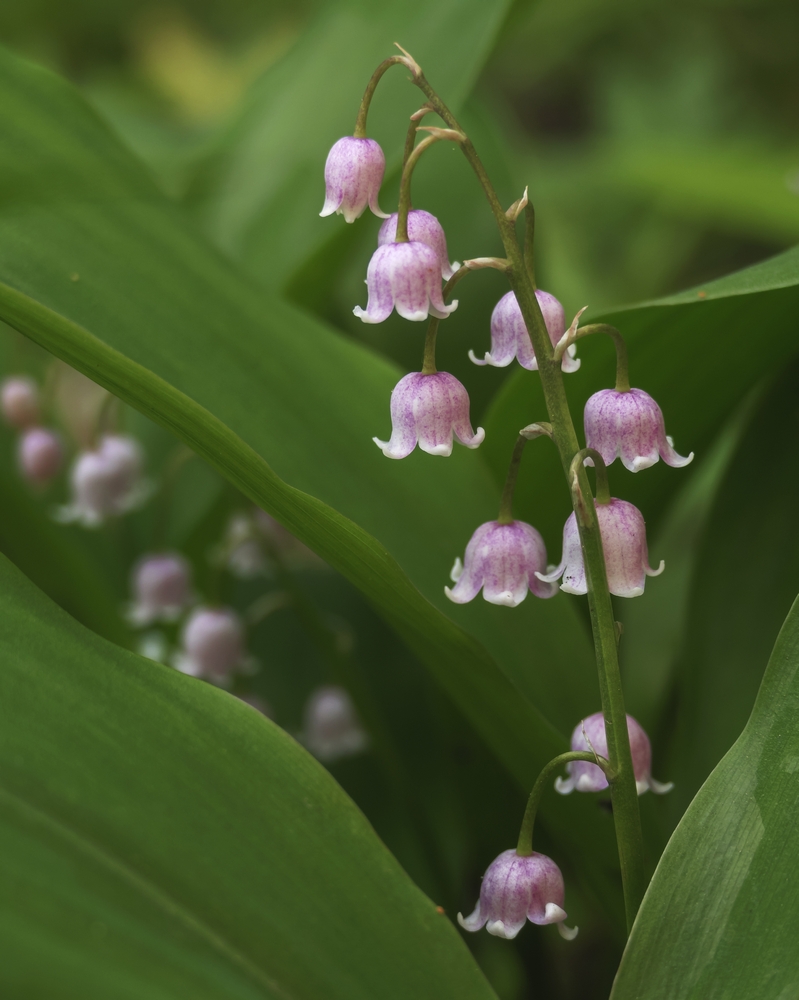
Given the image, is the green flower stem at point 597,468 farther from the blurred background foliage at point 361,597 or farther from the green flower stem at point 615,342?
the blurred background foliage at point 361,597

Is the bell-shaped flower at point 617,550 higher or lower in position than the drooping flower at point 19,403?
lower

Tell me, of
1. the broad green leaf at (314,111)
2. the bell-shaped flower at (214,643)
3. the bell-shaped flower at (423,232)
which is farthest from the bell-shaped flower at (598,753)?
the broad green leaf at (314,111)


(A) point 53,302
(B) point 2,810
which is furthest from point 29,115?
(B) point 2,810

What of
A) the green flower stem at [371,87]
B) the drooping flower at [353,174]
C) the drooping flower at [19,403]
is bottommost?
the drooping flower at [353,174]

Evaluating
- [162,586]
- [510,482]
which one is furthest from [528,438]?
[162,586]

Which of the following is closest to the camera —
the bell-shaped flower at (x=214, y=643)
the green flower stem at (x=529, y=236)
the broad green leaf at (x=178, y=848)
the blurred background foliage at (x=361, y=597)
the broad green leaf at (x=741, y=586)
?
the broad green leaf at (x=178, y=848)

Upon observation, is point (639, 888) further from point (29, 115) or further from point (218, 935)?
point (29, 115)

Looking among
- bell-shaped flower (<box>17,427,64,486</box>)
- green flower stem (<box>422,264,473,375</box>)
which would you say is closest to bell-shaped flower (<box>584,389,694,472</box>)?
green flower stem (<box>422,264,473,375</box>)
